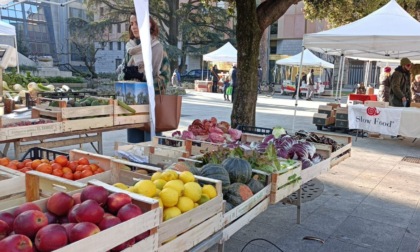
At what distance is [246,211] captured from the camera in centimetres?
279

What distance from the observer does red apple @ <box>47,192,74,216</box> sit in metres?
1.80

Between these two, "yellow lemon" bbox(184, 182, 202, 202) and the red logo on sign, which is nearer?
"yellow lemon" bbox(184, 182, 202, 202)

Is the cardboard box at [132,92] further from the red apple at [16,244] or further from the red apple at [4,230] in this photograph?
the red apple at [16,244]

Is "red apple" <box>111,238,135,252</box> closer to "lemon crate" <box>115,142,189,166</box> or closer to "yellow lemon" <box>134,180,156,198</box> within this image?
"yellow lemon" <box>134,180,156,198</box>

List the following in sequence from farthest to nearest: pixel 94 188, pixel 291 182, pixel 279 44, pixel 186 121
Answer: pixel 279 44 < pixel 186 121 < pixel 291 182 < pixel 94 188

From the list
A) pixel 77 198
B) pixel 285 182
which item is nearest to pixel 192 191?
pixel 77 198

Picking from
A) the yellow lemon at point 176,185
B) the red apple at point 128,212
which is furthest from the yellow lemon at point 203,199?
the red apple at point 128,212

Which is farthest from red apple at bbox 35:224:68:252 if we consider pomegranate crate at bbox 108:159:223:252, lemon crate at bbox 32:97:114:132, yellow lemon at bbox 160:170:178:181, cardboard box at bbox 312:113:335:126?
cardboard box at bbox 312:113:335:126

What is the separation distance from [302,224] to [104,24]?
94.2 feet

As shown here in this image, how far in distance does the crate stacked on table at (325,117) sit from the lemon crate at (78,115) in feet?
23.5

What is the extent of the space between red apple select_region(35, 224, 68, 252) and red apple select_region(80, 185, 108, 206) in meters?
0.31

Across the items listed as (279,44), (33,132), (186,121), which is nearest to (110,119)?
(33,132)

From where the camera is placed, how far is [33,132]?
4.06 meters

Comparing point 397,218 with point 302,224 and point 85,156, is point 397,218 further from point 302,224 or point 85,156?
point 85,156
